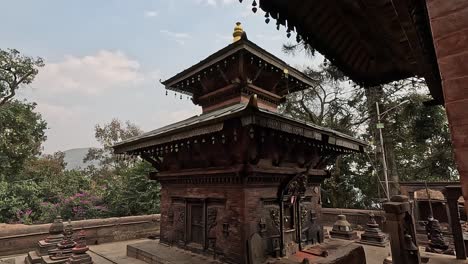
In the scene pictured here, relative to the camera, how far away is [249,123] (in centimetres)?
489

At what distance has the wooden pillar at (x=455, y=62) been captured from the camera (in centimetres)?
102

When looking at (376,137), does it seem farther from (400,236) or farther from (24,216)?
(24,216)

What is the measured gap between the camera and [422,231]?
1249 centimetres

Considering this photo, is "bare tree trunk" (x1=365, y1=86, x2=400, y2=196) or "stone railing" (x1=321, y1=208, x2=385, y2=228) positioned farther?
"bare tree trunk" (x1=365, y1=86, x2=400, y2=196)

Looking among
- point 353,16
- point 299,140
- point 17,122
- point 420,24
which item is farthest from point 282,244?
point 17,122

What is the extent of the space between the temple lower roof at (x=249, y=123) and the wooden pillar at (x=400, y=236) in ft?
7.31

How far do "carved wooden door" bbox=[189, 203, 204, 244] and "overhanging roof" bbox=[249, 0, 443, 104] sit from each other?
5.63 m

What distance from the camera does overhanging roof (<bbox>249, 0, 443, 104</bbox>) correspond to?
7.30 feet

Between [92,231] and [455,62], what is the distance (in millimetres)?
13542

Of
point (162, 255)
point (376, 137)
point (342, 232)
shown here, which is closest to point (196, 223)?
point (162, 255)

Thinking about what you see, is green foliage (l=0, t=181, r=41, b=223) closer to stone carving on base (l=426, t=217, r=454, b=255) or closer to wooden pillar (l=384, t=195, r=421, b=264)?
wooden pillar (l=384, t=195, r=421, b=264)

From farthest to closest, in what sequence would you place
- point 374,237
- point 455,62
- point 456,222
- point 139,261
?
point 374,237 → point 139,261 → point 456,222 → point 455,62

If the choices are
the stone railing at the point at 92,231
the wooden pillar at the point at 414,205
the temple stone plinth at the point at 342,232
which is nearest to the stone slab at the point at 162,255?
the stone railing at the point at 92,231

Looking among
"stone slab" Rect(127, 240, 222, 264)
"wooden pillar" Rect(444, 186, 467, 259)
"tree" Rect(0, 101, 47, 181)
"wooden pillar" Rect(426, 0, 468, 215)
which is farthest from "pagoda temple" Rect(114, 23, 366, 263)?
"tree" Rect(0, 101, 47, 181)
